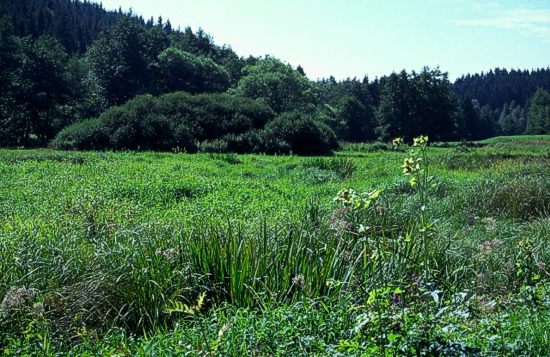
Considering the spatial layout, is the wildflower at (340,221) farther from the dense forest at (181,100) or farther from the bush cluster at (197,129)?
the dense forest at (181,100)

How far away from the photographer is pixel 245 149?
33.2 meters

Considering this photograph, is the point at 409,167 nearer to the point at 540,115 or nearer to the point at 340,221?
the point at 340,221

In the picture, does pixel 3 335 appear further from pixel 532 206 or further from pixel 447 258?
pixel 532 206

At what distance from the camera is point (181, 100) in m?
36.6

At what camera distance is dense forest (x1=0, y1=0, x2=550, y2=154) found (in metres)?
33.1

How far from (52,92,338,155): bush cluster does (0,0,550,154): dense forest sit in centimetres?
7

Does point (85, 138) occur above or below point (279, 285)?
above

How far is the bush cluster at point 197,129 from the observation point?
3134 cm

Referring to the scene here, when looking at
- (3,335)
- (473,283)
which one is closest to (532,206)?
(473,283)

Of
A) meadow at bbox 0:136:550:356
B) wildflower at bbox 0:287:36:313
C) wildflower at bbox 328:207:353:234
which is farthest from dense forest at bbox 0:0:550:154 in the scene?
wildflower at bbox 0:287:36:313

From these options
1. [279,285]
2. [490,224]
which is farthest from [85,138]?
[279,285]

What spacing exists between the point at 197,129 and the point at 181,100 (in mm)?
3651

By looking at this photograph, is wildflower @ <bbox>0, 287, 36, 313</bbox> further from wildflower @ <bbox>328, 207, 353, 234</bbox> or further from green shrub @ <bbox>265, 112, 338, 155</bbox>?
green shrub @ <bbox>265, 112, 338, 155</bbox>

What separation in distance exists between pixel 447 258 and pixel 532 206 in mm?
6151
